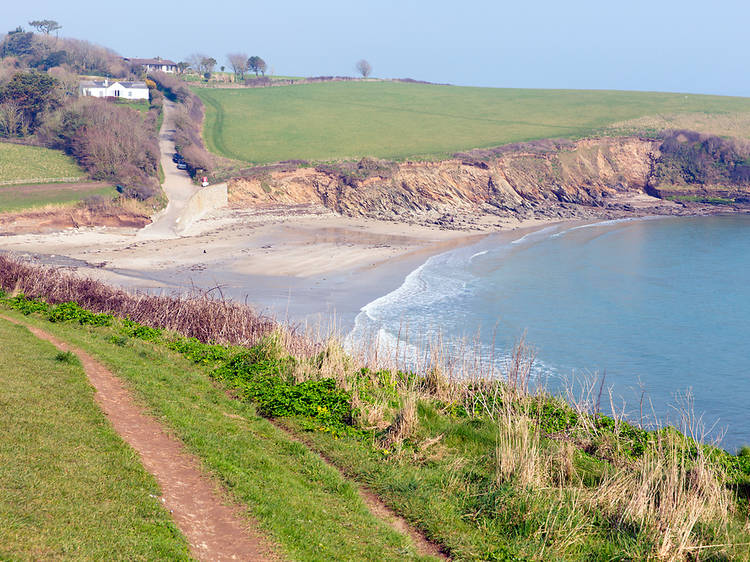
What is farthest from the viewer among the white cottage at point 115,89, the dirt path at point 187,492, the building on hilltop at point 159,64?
the building on hilltop at point 159,64

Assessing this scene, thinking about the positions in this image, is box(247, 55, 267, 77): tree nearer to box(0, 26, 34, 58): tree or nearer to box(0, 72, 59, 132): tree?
box(0, 26, 34, 58): tree

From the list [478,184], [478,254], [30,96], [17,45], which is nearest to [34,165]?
[30,96]

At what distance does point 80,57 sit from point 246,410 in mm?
115061

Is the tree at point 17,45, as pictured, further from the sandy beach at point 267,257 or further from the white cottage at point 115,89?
the sandy beach at point 267,257

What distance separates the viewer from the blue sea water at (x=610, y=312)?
77.5ft

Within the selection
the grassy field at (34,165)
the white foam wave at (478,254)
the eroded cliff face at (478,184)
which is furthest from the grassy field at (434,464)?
the eroded cliff face at (478,184)

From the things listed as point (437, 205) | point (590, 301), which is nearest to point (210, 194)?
point (437, 205)

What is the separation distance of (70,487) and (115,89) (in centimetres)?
8831

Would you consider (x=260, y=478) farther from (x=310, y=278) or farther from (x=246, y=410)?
(x=310, y=278)

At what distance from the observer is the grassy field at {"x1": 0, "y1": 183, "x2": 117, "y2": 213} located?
45.0 m

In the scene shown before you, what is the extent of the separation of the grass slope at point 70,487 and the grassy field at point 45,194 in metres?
39.1

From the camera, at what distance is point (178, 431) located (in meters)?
10.2

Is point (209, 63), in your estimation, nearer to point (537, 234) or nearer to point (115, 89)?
point (115, 89)


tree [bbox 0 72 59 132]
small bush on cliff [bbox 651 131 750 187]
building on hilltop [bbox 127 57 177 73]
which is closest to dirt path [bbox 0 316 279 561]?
tree [bbox 0 72 59 132]
